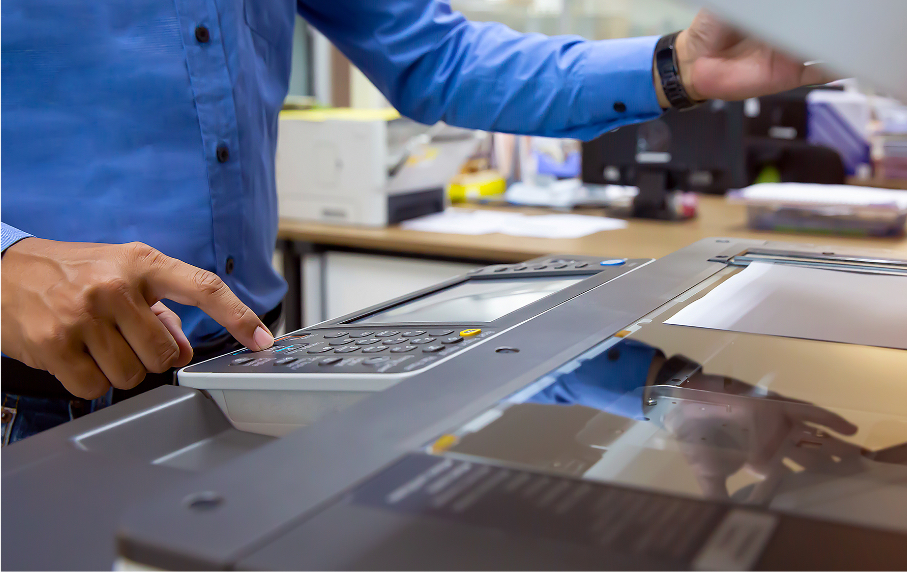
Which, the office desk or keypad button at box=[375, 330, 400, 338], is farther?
the office desk

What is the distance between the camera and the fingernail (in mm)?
573

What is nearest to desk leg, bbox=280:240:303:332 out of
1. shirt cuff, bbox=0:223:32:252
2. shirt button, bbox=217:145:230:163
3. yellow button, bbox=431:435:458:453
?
shirt button, bbox=217:145:230:163

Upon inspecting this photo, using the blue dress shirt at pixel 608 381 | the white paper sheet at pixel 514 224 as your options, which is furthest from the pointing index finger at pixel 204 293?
the white paper sheet at pixel 514 224

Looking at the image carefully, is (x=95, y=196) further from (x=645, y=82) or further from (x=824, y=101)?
(x=824, y=101)

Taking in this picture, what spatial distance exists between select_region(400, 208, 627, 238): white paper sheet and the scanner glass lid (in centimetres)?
137

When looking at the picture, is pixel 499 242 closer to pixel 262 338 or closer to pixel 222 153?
pixel 222 153

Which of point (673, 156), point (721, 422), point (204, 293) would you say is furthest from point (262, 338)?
point (673, 156)

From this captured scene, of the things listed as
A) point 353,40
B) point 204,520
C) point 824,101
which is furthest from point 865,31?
point 824,101

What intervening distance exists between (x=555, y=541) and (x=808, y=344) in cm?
33

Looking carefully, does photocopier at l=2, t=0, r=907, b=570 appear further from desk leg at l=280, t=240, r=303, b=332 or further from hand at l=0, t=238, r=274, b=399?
desk leg at l=280, t=240, r=303, b=332

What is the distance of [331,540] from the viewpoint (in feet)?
0.93

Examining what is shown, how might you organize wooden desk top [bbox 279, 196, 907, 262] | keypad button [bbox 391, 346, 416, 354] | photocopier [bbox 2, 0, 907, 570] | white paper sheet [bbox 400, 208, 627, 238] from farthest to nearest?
white paper sheet [bbox 400, 208, 627, 238], wooden desk top [bbox 279, 196, 907, 262], keypad button [bbox 391, 346, 416, 354], photocopier [bbox 2, 0, 907, 570]

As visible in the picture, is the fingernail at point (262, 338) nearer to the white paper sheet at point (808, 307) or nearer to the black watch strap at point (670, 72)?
the white paper sheet at point (808, 307)

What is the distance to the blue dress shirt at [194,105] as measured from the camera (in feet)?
2.50
